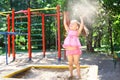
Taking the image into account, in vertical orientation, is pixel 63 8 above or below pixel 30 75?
above

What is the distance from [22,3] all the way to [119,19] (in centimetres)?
1754

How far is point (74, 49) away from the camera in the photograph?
17.6 feet

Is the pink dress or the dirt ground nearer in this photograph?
the pink dress

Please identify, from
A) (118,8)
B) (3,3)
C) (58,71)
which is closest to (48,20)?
(3,3)

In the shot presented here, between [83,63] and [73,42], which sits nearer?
[73,42]

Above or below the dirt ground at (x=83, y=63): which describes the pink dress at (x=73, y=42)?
above

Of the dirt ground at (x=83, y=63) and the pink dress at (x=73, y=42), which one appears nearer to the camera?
the pink dress at (x=73, y=42)

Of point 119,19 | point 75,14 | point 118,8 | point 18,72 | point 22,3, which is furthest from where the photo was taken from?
point 22,3

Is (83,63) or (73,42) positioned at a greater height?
(73,42)

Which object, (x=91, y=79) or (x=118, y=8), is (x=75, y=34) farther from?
(x=118, y=8)

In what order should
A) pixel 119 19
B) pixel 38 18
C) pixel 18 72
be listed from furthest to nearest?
1. pixel 38 18
2. pixel 119 19
3. pixel 18 72

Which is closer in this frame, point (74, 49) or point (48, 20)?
point (74, 49)

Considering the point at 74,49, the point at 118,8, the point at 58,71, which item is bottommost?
the point at 58,71

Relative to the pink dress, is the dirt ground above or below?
below
